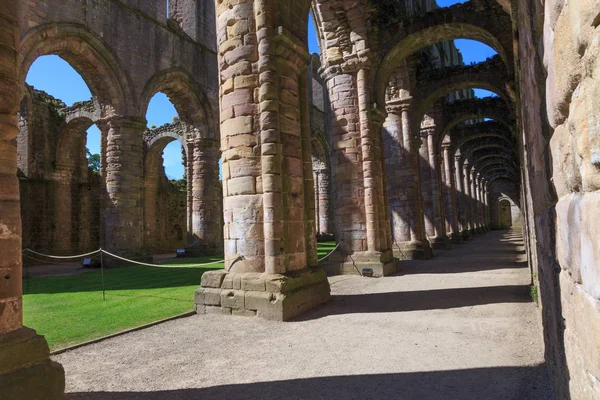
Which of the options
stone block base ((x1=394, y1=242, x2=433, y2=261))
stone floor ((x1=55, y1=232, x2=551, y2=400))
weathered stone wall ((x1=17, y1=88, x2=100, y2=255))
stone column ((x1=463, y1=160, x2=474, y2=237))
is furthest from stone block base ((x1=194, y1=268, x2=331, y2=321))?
stone column ((x1=463, y1=160, x2=474, y2=237))

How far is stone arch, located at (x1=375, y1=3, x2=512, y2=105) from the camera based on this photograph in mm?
10547

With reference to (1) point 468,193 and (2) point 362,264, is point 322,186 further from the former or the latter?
(2) point 362,264

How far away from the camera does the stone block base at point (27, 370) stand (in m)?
2.54

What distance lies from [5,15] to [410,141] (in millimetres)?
12782

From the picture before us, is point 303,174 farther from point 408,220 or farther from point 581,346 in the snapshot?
point 408,220

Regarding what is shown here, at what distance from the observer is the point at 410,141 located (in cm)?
1405

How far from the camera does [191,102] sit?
61.1 ft

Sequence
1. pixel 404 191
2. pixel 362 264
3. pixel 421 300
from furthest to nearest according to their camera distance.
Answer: pixel 404 191, pixel 362 264, pixel 421 300

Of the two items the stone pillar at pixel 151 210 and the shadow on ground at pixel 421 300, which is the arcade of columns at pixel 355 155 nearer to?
the shadow on ground at pixel 421 300

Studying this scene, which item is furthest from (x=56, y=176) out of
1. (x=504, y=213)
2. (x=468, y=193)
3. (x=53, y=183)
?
(x=504, y=213)

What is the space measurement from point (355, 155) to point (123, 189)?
9.11m

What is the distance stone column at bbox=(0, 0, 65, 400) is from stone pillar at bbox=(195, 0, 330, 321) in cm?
298

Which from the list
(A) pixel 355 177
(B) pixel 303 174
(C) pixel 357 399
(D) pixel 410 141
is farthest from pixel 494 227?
(C) pixel 357 399


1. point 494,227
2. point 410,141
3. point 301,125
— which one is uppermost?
point 410,141
